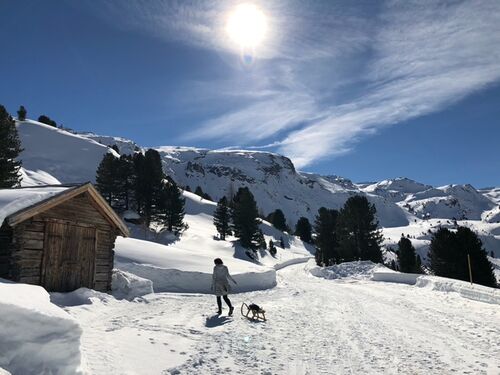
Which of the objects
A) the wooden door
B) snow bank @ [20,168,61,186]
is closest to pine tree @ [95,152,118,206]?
snow bank @ [20,168,61,186]

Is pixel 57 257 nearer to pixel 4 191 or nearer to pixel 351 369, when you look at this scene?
pixel 4 191

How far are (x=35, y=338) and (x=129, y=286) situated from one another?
12.4m

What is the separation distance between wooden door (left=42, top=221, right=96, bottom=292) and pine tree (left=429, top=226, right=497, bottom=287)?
34977 millimetres

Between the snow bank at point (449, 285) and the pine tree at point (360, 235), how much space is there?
17892 mm

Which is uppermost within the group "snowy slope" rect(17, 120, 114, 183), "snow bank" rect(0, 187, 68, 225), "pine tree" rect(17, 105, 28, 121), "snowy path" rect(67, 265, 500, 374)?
"pine tree" rect(17, 105, 28, 121)

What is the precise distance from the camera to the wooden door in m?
15.6

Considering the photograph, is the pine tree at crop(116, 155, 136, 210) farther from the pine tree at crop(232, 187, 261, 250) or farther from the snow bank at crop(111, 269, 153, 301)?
the snow bank at crop(111, 269, 153, 301)

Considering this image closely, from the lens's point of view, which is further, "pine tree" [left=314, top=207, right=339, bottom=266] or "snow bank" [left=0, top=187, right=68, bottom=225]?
"pine tree" [left=314, top=207, right=339, bottom=266]

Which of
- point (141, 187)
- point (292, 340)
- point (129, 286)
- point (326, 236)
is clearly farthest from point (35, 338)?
point (326, 236)

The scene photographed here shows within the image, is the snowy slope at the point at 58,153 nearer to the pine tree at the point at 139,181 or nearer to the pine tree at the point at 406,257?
the pine tree at the point at 139,181

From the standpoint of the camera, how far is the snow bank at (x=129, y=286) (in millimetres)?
17953

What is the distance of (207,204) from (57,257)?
89.9 m

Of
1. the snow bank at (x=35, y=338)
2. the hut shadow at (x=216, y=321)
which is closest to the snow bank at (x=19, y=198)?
the hut shadow at (x=216, y=321)

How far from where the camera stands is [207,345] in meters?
9.87
